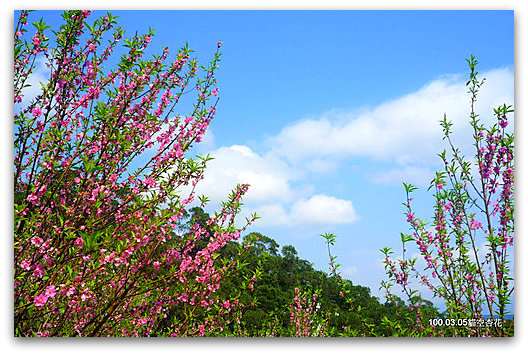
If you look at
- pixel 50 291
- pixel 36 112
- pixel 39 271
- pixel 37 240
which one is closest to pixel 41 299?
pixel 50 291

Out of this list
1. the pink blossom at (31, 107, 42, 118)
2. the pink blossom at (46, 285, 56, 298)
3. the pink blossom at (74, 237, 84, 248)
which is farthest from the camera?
the pink blossom at (31, 107, 42, 118)

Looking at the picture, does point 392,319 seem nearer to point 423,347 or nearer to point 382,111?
point 423,347

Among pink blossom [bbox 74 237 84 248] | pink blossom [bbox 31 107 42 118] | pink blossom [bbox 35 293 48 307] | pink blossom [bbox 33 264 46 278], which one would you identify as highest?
pink blossom [bbox 31 107 42 118]

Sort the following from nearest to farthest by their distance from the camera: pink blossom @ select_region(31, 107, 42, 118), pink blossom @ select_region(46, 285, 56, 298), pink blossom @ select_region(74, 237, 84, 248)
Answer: pink blossom @ select_region(46, 285, 56, 298)
pink blossom @ select_region(74, 237, 84, 248)
pink blossom @ select_region(31, 107, 42, 118)

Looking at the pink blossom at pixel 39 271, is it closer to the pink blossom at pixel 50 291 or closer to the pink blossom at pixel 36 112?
the pink blossom at pixel 50 291

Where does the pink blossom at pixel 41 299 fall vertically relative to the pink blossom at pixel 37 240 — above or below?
below

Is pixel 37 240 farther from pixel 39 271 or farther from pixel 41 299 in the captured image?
pixel 41 299

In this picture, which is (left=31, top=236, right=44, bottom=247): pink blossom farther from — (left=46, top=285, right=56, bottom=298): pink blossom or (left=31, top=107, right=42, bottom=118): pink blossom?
(left=31, top=107, right=42, bottom=118): pink blossom

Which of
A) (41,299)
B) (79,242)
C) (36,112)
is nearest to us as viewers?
(41,299)

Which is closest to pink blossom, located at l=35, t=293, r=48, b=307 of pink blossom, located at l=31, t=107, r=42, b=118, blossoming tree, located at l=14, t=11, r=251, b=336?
blossoming tree, located at l=14, t=11, r=251, b=336

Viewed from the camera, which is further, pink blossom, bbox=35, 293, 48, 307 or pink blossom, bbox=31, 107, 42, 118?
pink blossom, bbox=31, 107, 42, 118

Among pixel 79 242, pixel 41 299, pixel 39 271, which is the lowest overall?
pixel 41 299

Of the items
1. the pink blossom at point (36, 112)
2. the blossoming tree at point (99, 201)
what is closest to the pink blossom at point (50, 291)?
the blossoming tree at point (99, 201)

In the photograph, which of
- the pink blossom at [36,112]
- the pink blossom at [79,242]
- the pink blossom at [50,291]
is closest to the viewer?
the pink blossom at [50,291]
